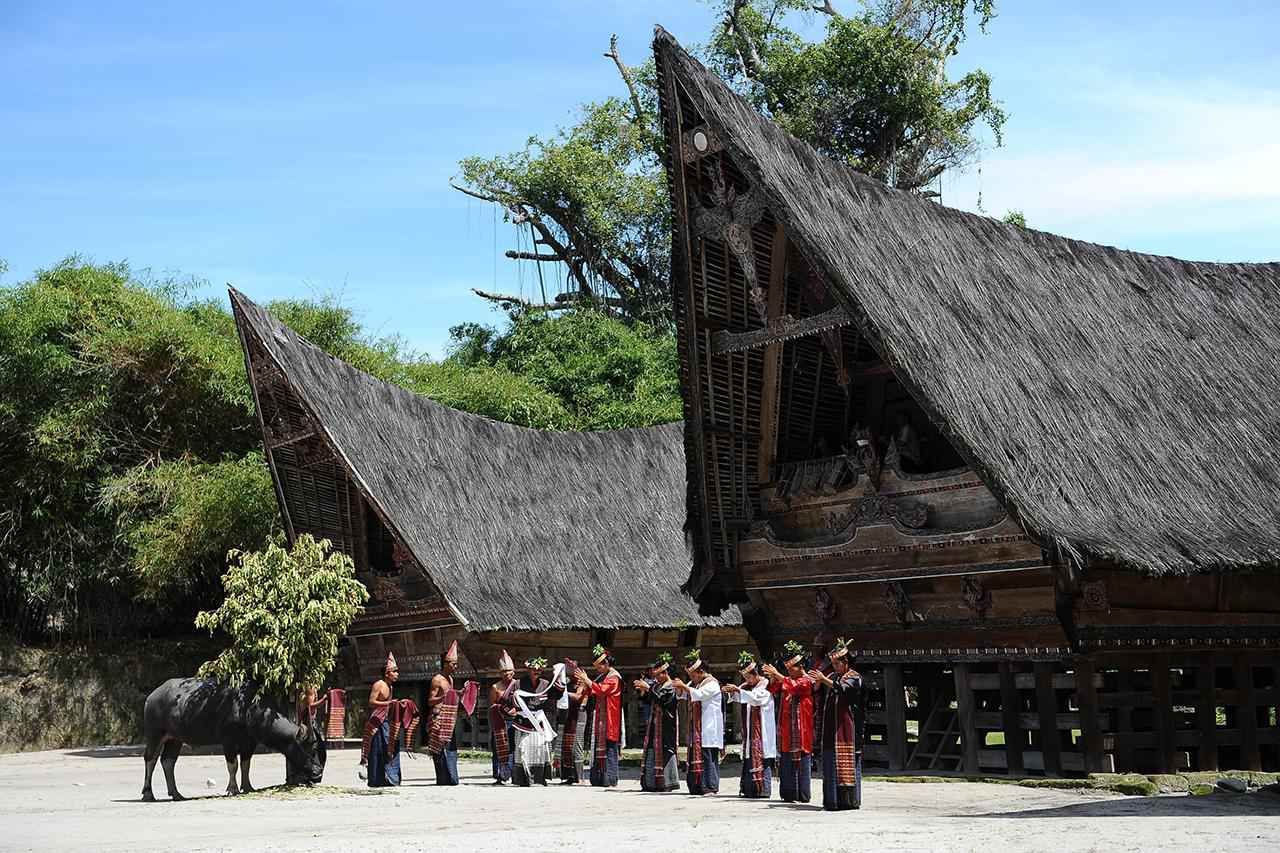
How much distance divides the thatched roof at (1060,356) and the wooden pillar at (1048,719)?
76.5 inches

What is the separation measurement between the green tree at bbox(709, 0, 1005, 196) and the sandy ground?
2989cm

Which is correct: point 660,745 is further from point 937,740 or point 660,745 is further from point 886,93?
point 886,93

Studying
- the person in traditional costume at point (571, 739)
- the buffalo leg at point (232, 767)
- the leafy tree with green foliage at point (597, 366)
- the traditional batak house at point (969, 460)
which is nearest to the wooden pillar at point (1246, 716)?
the traditional batak house at point (969, 460)

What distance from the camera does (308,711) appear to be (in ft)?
50.1

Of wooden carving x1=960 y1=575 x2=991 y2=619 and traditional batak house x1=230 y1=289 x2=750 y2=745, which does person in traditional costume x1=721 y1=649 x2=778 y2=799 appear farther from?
traditional batak house x1=230 y1=289 x2=750 y2=745

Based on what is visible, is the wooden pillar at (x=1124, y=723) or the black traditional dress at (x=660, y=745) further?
the black traditional dress at (x=660, y=745)

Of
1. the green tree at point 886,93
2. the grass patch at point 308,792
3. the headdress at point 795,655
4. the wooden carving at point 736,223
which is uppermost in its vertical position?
the green tree at point 886,93

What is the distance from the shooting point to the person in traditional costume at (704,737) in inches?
561

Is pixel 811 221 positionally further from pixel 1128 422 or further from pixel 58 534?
pixel 58 534

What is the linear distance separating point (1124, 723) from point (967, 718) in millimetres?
1583

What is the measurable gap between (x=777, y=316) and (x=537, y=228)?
96.7 ft

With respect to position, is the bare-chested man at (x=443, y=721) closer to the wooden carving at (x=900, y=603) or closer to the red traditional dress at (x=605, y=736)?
the red traditional dress at (x=605, y=736)

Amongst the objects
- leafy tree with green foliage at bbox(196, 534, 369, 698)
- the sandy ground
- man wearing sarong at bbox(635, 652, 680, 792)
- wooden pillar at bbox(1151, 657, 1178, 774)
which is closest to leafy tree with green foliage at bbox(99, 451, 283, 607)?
the sandy ground

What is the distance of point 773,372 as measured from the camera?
1711 centimetres
